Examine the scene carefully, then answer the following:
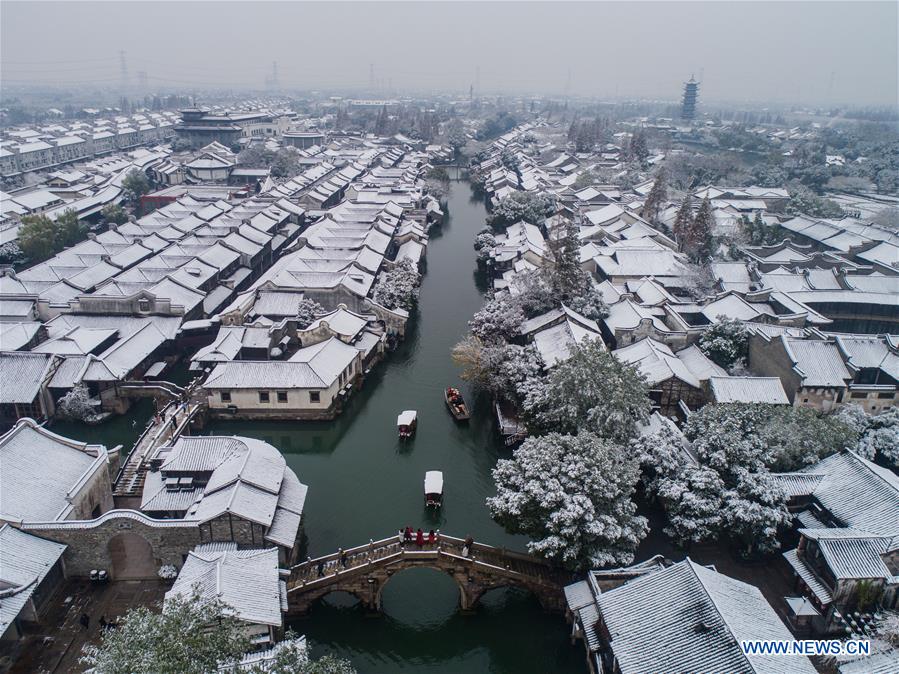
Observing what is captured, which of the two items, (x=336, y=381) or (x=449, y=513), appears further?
(x=336, y=381)

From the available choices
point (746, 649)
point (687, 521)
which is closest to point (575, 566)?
point (687, 521)

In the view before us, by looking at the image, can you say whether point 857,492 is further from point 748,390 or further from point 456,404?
point 456,404

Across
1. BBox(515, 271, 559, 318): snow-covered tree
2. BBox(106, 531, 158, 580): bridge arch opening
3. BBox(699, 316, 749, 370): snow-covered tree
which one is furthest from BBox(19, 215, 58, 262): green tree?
BBox(699, 316, 749, 370): snow-covered tree

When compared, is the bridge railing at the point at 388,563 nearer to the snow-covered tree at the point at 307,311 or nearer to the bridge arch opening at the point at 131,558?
the bridge arch opening at the point at 131,558

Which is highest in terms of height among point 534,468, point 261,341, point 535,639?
point 534,468

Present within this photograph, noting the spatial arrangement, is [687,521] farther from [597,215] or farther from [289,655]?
[597,215]
